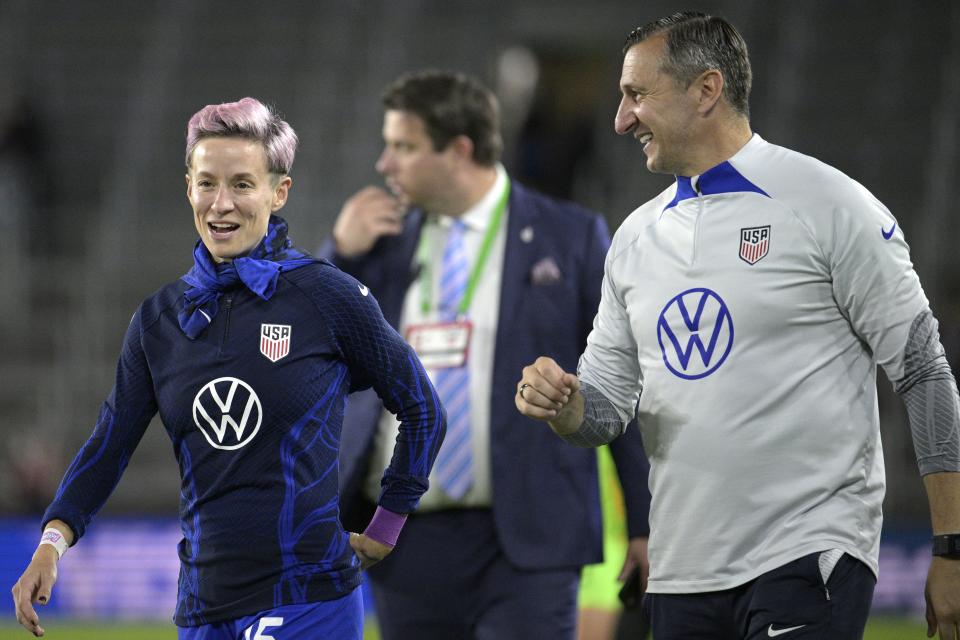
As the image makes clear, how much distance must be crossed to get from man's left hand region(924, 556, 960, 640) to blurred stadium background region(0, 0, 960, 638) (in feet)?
26.8

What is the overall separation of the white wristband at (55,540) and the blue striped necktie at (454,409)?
4.22ft

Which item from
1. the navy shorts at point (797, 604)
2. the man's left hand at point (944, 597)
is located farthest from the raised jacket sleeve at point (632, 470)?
the man's left hand at point (944, 597)

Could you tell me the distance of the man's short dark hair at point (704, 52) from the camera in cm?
338

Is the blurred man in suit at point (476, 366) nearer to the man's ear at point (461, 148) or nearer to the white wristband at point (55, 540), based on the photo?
the man's ear at point (461, 148)

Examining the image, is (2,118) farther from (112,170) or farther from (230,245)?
(230,245)

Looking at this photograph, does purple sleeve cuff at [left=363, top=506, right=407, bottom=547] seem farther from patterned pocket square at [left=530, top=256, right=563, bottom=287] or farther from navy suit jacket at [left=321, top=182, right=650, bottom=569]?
patterned pocket square at [left=530, top=256, right=563, bottom=287]

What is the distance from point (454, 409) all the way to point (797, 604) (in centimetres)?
154

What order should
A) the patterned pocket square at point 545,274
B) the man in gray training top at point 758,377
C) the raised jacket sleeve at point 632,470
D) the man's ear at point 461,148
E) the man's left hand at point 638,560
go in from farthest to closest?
the man's ear at point 461,148 < the patterned pocket square at point 545,274 < the raised jacket sleeve at point 632,470 < the man's left hand at point 638,560 < the man in gray training top at point 758,377

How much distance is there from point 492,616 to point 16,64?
13.4 meters

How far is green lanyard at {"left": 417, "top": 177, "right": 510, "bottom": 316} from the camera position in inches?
175

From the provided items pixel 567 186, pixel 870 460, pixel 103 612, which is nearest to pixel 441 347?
pixel 870 460

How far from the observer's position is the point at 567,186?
12859 mm

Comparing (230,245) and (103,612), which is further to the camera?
(103,612)

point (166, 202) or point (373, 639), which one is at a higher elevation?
point (166, 202)
